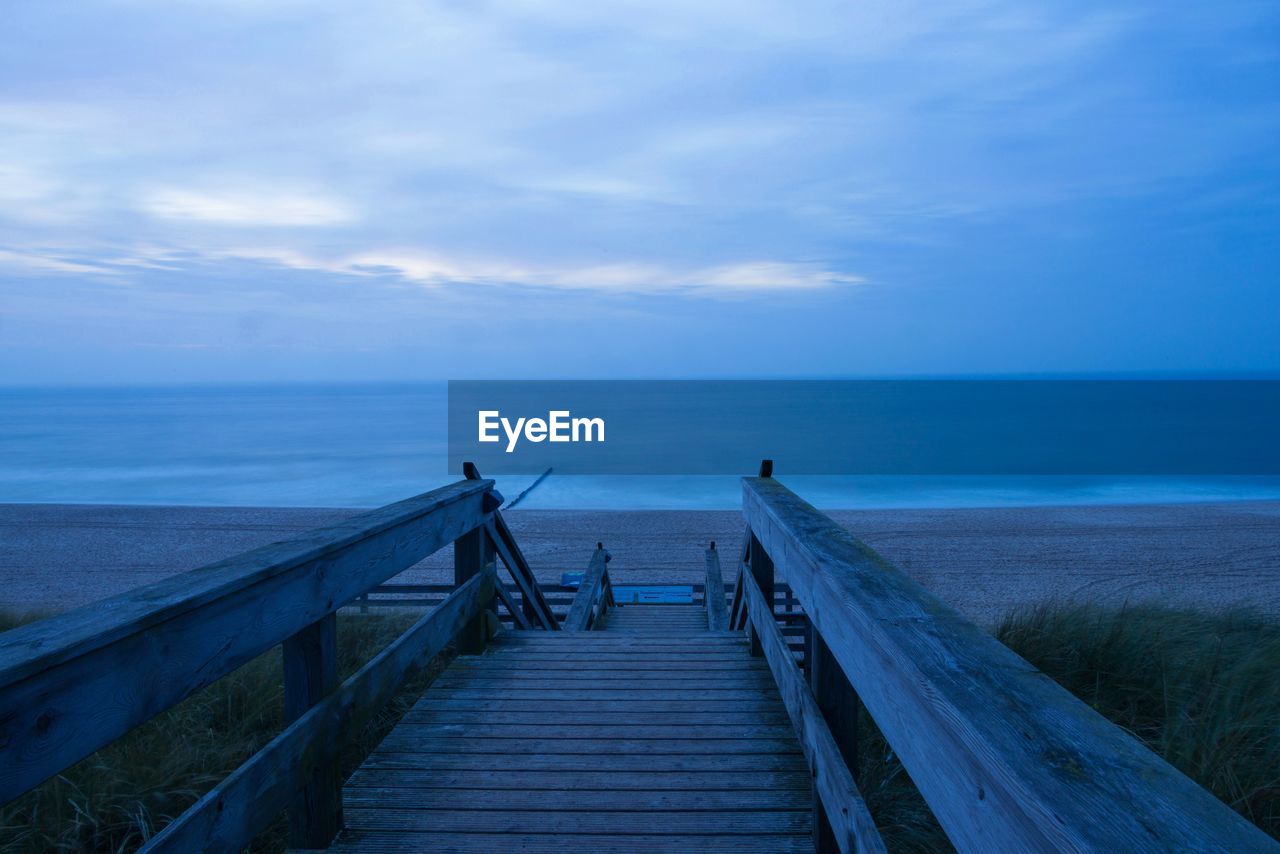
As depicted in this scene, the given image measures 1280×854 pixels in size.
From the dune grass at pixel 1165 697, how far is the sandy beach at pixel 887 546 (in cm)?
766

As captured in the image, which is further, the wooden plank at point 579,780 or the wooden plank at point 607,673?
the wooden plank at point 607,673

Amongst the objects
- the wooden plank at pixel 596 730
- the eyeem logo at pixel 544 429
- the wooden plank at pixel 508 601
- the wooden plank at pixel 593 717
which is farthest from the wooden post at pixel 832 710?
the eyeem logo at pixel 544 429

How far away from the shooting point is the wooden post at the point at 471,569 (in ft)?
14.8

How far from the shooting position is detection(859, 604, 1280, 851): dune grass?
319 centimetres

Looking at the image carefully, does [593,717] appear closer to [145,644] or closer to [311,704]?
[311,704]

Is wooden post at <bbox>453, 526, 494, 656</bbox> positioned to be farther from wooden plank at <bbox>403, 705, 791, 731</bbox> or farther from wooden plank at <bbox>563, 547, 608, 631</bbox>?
wooden plank at <bbox>563, 547, 608, 631</bbox>

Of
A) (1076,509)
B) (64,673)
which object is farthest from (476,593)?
(1076,509)

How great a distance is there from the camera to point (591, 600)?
28.3 ft

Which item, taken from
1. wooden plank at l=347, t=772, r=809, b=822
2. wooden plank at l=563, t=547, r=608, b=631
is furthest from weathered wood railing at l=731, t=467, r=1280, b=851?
wooden plank at l=563, t=547, r=608, b=631

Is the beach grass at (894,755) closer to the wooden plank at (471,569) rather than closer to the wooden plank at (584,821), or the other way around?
the wooden plank at (471,569)

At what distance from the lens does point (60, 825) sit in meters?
3.05

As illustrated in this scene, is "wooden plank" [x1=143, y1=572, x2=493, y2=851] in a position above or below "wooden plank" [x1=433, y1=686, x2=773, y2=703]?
above

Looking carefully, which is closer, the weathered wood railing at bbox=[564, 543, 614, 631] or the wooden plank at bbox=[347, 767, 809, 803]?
the wooden plank at bbox=[347, 767, 809, 803]

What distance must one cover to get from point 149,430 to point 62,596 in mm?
55519
